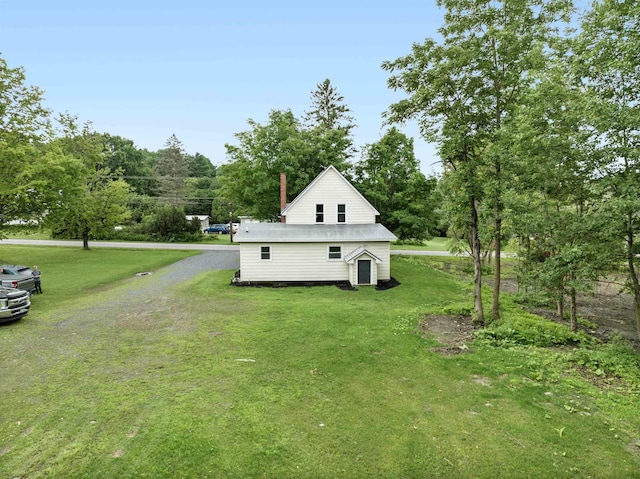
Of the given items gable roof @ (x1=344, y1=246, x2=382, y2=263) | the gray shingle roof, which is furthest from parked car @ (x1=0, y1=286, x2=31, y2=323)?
gable roof @ (x1=344, y1=246, x2=382, y2=263)

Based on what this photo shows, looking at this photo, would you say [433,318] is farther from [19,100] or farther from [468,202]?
[19,100]

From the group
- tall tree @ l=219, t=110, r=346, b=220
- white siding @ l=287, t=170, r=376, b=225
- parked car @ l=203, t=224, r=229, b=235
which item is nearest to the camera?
white siding @ l=287, t=170, r=376, b=225

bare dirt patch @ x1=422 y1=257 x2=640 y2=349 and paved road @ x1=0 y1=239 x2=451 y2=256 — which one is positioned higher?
paved road @ x1=0 y1=239 x2=451 y2=256

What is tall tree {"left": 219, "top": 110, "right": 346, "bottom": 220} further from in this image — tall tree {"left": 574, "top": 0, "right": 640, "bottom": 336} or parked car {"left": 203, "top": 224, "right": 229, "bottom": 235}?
parked car {"left": 203, "top": 224, "right": 229, "bottom": 235}

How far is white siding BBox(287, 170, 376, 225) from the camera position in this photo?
20891 mm

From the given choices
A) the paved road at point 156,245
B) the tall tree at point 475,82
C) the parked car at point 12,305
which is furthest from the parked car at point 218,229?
the tall tree at point 475,82

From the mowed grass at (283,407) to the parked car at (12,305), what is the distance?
1.36ft

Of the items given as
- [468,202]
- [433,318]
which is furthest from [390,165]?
[433,318]

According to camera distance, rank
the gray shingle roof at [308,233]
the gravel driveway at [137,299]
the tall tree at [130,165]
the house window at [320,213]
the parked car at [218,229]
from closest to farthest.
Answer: the gravel driveway at [137,299] < the gray shingle roof at [308,233] < the house window at [320,213] < the parked car at [218,229] < the tall tree at [130,165]

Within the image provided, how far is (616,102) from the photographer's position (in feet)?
25.8

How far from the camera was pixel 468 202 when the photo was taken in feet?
41.8

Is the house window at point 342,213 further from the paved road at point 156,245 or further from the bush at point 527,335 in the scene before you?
the paved road at point 156,245

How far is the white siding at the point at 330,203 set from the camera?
68.5 feet

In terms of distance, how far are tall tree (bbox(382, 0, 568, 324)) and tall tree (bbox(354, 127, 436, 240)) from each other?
13.5 metres
